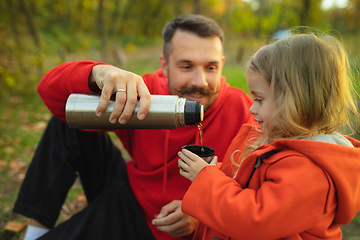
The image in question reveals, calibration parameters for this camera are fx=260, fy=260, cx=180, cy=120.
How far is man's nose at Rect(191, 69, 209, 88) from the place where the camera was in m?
2.12

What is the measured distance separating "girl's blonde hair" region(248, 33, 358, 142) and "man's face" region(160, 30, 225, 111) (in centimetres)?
88

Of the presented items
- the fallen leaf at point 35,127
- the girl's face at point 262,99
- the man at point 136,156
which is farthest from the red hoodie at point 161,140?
the fallen leaf at point 35,127

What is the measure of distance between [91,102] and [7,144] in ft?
12.0

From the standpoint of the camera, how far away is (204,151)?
5.01 ft

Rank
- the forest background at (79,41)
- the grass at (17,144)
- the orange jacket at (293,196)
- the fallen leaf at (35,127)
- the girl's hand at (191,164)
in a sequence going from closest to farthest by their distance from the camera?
the orange jacket at (293,196)
the girl's hand at (191,164)
the grass at (17,144)
the forest background at (79,41)
the fallen leaf at (35,127)

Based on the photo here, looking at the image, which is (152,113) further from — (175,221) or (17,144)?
(17,144)


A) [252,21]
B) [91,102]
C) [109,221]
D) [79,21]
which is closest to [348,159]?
[91,102]

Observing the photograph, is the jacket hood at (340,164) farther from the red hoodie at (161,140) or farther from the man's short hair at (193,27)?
the man's short hair at (193,27)

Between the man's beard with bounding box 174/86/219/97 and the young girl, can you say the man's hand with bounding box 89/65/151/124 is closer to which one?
the young girl

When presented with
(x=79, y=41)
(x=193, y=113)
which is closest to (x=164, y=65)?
(x=193, y=113)

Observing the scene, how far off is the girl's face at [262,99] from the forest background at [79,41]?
0.92ft

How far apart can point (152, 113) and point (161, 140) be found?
2.32 feet

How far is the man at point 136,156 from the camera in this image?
1.95 meters

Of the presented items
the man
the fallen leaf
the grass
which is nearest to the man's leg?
the man
